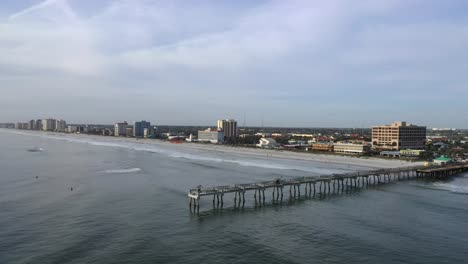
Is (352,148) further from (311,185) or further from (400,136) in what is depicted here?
(311,185)

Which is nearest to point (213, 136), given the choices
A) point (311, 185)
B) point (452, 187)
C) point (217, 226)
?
point (311, 185)

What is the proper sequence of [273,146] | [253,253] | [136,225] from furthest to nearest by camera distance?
[273,146] < [136,225] < [253,253]

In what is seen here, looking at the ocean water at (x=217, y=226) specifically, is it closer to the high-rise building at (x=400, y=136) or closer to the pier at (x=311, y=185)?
the pier at (x=311, y=185)

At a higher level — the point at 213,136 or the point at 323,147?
the point at 213,136

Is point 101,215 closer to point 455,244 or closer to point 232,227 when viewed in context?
point 232,227

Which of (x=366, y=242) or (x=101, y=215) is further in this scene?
(x=101, y=215)

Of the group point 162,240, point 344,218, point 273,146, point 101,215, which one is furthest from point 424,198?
point 273,146
